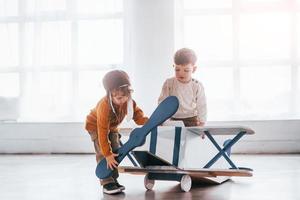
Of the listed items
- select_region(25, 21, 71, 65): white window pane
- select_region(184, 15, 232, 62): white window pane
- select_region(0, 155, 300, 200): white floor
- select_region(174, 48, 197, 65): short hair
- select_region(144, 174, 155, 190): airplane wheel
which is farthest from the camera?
select_region(25, 21, 71, 65): white window pane

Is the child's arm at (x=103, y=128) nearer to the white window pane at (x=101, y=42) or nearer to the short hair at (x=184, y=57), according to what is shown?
the short hair at (x=184, y=57)

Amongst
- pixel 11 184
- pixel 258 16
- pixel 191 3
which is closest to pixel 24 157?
pixel 11 184

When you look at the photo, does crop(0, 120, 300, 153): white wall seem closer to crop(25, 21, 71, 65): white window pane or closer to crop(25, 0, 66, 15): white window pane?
crop(25, 21, 71, 65): white window pane

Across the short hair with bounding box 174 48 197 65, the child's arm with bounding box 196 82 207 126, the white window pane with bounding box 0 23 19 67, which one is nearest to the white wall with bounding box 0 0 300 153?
the white window pane with bounding box 0 23 19 67

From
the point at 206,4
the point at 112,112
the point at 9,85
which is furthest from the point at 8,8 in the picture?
the point at 112,112

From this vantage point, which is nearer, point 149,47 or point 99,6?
point 149,47

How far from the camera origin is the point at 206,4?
126 inches

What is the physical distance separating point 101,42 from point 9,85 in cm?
69

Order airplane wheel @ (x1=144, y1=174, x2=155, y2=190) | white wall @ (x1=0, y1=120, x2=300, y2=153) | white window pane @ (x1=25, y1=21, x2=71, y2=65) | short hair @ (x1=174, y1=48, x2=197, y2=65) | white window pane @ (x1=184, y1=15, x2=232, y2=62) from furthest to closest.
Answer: white window pane @ (x1=25, y1=21, x2=71, y2=65)
white window pane @ (x1=184, y1=15, x2=232, y2=62)
white wall @ (x1=0, y1=120, x2=300, y2=153)
short hair @ (x1=174, y1=48, x2=197, y2=65)
airplane wheel @ (x1=144, y1=174, x2=155, y2=190)

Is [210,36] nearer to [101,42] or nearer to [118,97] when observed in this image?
[101,42]

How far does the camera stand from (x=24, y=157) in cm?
301

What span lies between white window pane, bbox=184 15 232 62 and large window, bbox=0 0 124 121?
0.45 meters

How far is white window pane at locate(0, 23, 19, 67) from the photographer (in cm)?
337

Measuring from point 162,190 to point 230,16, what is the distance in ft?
5.90
